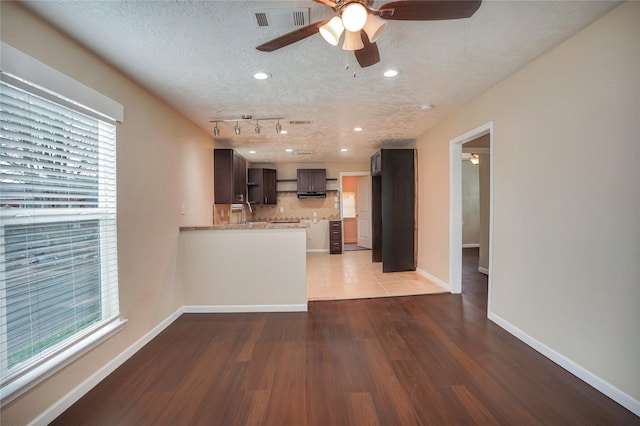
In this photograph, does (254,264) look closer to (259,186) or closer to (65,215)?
(65,215)

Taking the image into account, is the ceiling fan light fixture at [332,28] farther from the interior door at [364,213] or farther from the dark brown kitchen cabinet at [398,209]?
the interior door at [364,213]

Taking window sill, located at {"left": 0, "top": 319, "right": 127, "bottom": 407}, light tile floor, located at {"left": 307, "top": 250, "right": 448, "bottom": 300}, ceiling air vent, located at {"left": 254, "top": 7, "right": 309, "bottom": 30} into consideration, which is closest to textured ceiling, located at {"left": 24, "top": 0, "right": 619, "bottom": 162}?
ceiling air vent, located at {"left": 254, "top": 7, "right": 309, "bottom": 30}

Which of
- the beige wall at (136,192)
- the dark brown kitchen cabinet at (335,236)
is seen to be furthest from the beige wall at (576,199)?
the dark brown kitchen cabinet at (335,236)

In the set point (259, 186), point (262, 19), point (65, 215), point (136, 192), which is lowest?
point (65, 215)

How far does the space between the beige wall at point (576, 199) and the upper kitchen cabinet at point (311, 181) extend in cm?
432

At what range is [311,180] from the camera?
6703 mm

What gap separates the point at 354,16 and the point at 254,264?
8.59 ft

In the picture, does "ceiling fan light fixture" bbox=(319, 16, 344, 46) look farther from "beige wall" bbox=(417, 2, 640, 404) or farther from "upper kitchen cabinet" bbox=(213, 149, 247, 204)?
"upper kitchen cabinet" bbox=(213, 149, 247, 204)

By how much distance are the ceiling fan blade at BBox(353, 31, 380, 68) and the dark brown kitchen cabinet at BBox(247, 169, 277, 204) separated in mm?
4804

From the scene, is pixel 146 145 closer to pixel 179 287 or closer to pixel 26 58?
pixel 26 58

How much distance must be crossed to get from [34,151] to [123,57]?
36.7 inches

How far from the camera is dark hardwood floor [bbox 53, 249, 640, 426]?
157cm

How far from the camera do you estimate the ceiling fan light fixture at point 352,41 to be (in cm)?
145

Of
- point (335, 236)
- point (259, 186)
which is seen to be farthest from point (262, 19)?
point (335, 236)
